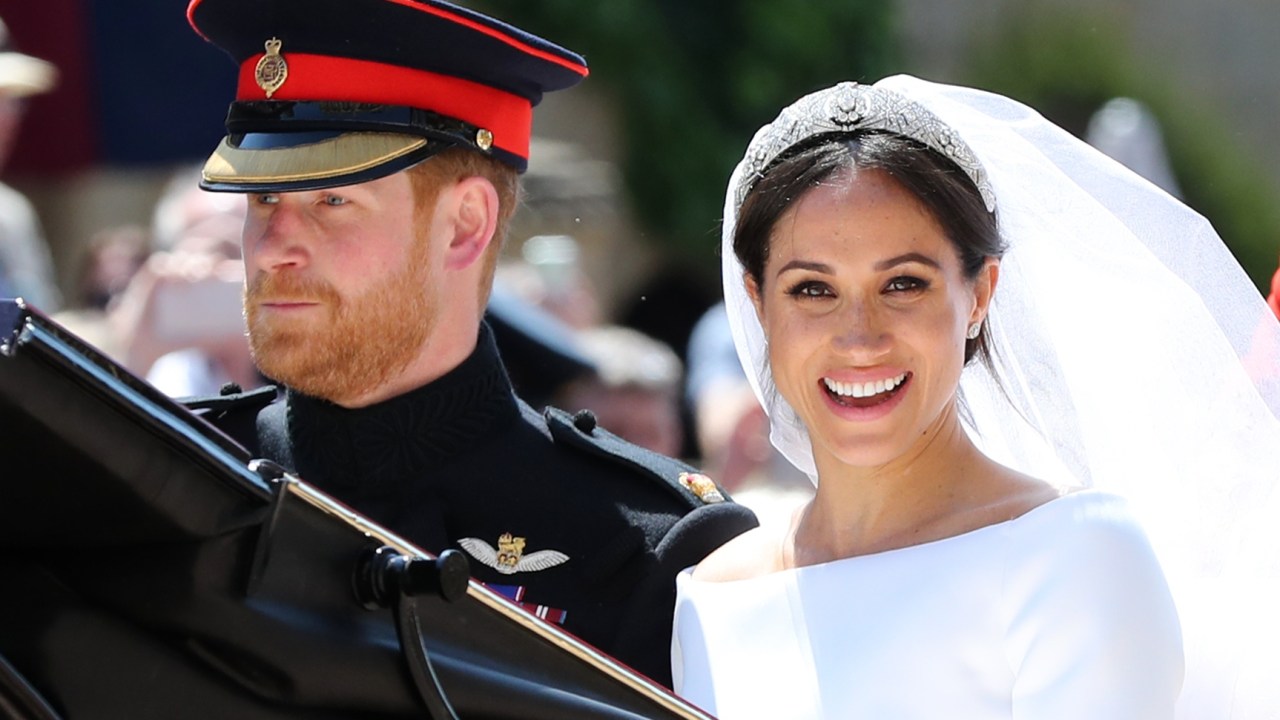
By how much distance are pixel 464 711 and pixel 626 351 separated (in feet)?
14.8

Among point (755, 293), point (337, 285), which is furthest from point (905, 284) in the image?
point (337, 285)

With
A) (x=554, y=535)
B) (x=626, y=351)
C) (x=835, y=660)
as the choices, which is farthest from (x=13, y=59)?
(x=835, y=660)

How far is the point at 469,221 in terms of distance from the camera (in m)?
2.82

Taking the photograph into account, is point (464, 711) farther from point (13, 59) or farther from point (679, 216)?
point (679, 216)

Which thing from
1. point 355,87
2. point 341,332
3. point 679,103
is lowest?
point 341,332

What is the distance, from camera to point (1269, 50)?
17.0 m

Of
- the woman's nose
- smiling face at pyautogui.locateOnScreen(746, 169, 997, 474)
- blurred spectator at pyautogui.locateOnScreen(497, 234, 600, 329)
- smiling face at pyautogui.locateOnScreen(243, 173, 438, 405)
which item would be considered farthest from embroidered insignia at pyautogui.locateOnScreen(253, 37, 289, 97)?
blurred spectator at pyautogui.locateOnScreen(497, 234, 600, 329)

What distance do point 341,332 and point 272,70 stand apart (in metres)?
0.43

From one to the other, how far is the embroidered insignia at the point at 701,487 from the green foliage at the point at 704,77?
471 inches

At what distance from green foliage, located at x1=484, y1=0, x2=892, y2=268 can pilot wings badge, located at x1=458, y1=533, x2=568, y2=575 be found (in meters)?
12.2

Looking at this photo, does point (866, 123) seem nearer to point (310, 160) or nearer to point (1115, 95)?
point (310, 160)

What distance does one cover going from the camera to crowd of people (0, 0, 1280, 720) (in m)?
2.34

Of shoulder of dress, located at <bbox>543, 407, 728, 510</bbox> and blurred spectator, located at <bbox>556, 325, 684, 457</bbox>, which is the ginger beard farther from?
blurred spectator, located at <bbox>556, 325, 684, 457</bbox>

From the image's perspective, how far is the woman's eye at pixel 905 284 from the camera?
2398 mm
